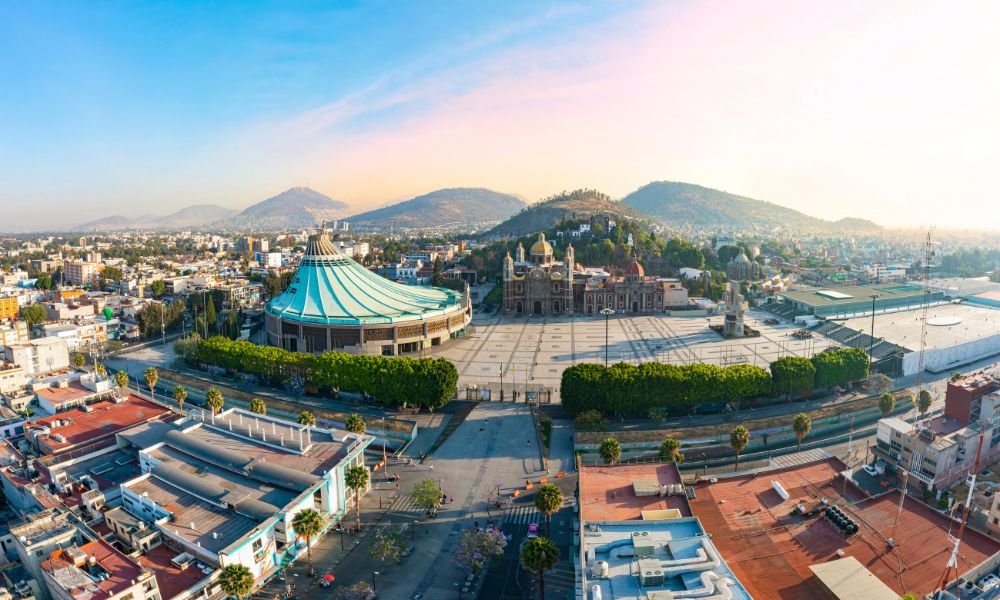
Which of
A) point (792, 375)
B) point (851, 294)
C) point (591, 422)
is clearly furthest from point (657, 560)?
point (851, 294)

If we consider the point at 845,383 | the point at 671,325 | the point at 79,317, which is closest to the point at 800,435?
the point at 845,383

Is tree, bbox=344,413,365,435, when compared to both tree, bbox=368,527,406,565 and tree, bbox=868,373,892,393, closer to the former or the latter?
tree, bbox=368,527,406,565

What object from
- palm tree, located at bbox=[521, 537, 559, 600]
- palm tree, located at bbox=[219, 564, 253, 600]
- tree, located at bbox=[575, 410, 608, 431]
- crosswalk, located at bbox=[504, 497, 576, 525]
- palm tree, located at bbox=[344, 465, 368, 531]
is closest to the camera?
palm tree, located at bbox=[219, 564, 253, 600]

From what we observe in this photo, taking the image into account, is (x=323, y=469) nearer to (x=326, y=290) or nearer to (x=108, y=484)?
(x=108, y=484)

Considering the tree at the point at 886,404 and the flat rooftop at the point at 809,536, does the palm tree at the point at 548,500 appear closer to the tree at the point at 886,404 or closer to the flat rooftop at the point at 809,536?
the flat rooftop at the point at 809,536

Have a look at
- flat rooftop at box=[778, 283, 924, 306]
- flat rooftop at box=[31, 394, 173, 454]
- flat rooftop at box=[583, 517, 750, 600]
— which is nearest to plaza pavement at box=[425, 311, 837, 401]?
flat rooftop at box=[778, 283, 924, 306]

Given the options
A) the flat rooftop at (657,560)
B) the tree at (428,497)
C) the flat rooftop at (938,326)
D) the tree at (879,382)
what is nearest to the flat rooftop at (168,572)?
the tree at (428,497)

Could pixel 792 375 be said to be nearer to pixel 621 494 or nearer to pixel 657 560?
pixel 621 494
